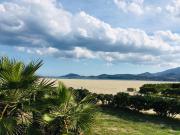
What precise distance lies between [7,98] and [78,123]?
5.89ft

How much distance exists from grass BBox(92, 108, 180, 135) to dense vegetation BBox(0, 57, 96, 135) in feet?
13.6

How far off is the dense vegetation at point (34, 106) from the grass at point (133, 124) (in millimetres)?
4146

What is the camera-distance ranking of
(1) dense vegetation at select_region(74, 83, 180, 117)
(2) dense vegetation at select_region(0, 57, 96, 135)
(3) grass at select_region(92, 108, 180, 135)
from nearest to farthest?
1. (2) dense vegetation at select_region(0, 57, 96, 135)
2. (3) grass at select_region(92, 108, 180, 135)
3. (1) dense vegetation at select_region(74, 83, 180, 117)

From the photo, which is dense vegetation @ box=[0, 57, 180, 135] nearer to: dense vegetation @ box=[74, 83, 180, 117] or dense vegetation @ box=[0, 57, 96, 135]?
dense vegetation @ box=[0, 57, 96, 135]

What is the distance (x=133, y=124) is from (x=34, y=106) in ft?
30.9

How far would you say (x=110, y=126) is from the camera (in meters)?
17.2

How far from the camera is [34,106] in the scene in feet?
30.6

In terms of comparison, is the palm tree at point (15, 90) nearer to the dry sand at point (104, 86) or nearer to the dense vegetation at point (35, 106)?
the dense vegetation at point (35, 106)

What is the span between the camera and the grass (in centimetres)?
1611

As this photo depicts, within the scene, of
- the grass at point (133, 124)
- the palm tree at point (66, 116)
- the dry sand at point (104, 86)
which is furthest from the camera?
the dry sand at point (104, 86)

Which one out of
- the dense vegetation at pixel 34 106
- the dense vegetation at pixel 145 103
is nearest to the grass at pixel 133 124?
the dense vegetation at pixel 145 103

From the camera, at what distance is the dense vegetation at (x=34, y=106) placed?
9.24 m

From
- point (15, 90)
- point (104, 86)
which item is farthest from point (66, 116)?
point (104, 86)

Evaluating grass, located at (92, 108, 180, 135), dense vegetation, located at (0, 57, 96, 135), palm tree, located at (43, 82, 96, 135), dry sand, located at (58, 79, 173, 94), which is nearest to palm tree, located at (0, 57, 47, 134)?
dense vegetation, located at (0, 57, 96, 135)
